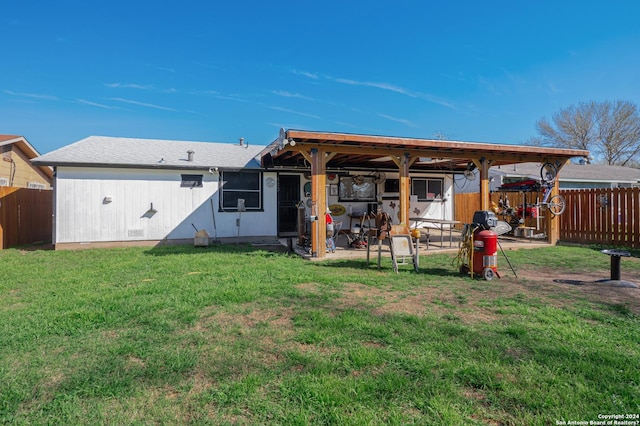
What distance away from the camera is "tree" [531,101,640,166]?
27797mm

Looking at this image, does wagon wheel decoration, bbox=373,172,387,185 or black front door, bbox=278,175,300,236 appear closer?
black front door, bbox=278,175,300,236

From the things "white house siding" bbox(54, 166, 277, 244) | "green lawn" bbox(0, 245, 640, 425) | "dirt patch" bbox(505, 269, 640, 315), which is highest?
"white house siding" bbox(54, 166, 277, 244)

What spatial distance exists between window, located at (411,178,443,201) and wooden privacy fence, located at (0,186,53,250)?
42.1 ft

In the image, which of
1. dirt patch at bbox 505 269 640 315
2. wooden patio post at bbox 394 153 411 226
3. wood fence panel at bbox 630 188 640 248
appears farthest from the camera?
wood fence panel at bbox 630 188 640 248

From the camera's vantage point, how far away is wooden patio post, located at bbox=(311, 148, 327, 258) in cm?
754

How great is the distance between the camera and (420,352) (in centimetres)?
283

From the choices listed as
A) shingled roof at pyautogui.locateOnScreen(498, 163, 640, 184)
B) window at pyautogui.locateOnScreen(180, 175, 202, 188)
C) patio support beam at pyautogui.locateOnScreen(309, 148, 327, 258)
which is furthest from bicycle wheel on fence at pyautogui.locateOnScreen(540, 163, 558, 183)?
window at pyautogui.locateOnScreen(180, 175, 202, 188)

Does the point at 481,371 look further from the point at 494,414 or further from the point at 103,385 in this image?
the point at 103,385

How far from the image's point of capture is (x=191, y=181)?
10.5 metres

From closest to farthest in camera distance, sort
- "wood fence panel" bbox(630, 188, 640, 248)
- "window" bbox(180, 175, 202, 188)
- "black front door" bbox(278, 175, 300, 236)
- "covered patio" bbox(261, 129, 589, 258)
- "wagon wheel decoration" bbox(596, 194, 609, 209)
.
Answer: "covered patio" bbox(261, 129, 589, 258), "wood fence panel" bbox(630, 188, 640, 248), "wagon wheel decoration" bbox(596, 194, 609, 209), "window" bbox(180, 175, 202, 188), "black front door" bbox(278, 175, 300, 236)

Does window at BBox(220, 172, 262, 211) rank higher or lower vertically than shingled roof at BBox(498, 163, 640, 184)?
lower

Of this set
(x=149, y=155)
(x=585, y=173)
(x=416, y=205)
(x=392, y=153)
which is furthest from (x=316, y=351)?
(x=585, y=173)

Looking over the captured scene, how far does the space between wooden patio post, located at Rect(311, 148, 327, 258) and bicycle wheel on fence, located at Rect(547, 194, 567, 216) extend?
650 centimetres

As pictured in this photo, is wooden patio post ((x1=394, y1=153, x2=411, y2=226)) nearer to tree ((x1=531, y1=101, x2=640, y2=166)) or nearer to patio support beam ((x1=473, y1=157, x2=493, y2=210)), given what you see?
patio support beam ((x1=473, y1=157, x2=493, y2=210))
